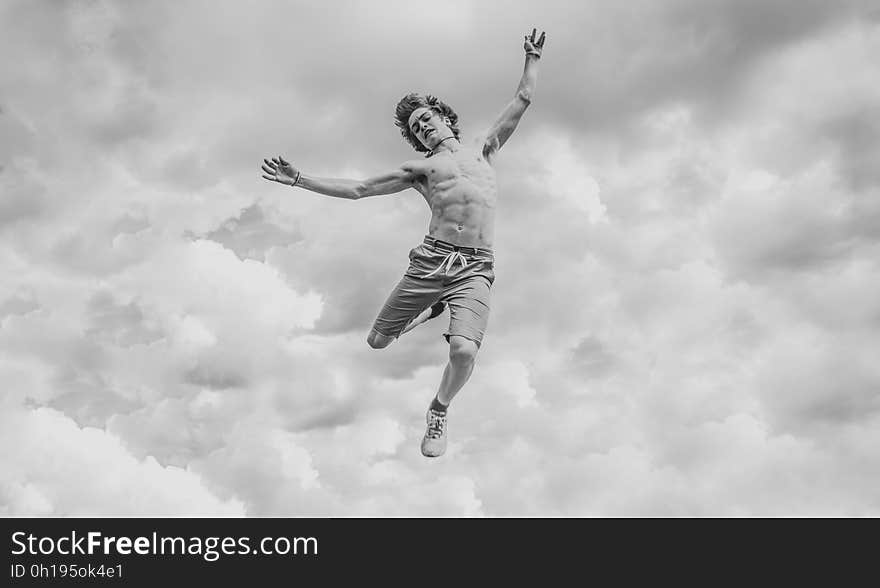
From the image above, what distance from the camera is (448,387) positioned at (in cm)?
1007

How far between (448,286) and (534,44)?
11.2 ft

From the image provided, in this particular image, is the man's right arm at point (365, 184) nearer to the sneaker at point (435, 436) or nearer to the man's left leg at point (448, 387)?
the man's left leg at point (448, 387)

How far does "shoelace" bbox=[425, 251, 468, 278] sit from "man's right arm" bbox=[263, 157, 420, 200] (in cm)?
103

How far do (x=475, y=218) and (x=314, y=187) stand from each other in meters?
2.00

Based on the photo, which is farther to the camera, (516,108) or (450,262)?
(516,108)

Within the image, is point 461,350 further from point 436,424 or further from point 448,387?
point 436,424

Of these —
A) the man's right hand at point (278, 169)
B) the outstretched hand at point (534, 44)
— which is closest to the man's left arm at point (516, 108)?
the outstretched hand at point (534, 44)

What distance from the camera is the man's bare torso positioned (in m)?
9.95

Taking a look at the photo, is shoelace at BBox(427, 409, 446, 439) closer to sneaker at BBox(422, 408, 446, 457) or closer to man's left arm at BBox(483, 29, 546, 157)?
sneaker at BBox(422, 408, 446, 457)

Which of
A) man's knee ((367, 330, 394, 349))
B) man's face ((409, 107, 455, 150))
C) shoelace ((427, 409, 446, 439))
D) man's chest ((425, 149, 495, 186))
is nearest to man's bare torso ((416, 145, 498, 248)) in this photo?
man's chest ((425, 149, 495, 186))

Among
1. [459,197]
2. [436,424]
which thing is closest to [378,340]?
[436,424]

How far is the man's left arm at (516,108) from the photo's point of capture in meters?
10.5

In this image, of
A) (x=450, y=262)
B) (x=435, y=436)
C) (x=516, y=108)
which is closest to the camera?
(x=450, y=262)
